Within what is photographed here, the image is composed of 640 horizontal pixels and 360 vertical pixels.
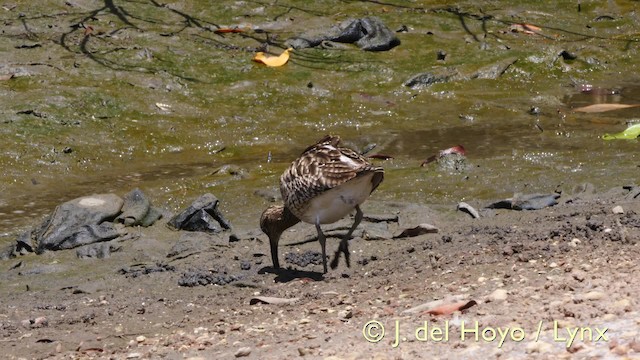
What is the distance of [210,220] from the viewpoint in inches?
402

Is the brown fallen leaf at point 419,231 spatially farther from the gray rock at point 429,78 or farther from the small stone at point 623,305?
the gray rock at point 429,78

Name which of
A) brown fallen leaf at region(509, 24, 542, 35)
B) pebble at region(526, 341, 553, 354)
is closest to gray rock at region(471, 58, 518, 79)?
brown fallen leaf at region(509, 24, 542, 35)

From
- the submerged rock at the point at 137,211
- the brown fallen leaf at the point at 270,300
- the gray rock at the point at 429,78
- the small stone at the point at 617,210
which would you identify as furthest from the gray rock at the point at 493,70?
the brown fallen leaf at the point at 270,300

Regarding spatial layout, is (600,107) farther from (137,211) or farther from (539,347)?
(539,347)

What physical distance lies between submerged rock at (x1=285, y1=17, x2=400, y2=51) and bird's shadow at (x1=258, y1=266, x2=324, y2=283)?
27.0 ft

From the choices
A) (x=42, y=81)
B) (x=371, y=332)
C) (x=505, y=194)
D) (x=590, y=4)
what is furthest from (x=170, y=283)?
(x=590, y=4)

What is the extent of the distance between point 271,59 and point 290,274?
302 inches

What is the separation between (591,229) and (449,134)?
6.05 meters

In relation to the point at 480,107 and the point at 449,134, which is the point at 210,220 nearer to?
the point at 449,134

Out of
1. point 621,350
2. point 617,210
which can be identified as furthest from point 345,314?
point 617,210

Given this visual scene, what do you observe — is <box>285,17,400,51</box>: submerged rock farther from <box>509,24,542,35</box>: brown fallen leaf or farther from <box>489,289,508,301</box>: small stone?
<box>489,289,508,301</box>: small stone

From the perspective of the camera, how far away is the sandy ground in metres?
5.88

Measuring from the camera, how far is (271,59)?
52.1ft

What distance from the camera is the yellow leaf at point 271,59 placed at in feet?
51.8
